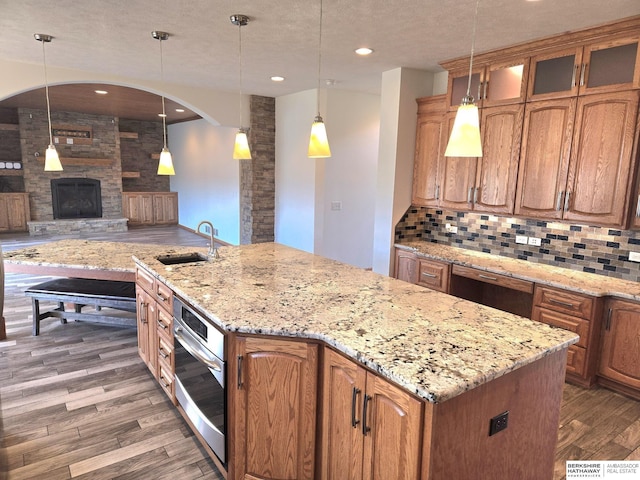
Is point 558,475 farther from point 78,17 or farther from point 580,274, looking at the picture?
point 78,17

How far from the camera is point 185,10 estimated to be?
2.74 meters

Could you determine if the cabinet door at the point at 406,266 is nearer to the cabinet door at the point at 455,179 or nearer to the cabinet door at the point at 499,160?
the cabinet door at the point at 455,179

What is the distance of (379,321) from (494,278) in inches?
77.1

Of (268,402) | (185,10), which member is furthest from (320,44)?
(268,402)

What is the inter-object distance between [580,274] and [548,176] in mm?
821

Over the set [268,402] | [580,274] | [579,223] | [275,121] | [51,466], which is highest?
[275,121]

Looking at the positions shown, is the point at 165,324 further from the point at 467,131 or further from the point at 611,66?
the point at 611,66

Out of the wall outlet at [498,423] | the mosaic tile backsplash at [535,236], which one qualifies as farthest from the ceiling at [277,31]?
the wall outlet at [498,423]

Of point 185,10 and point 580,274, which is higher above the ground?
point 185,10

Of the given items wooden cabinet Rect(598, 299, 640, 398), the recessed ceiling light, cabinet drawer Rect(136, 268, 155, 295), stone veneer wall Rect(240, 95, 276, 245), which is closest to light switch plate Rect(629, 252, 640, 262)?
wooden cabinet Rect(598, 299, 640, 398)

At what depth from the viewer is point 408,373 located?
135cm

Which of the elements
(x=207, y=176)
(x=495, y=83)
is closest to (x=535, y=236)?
(x=495, y=83)

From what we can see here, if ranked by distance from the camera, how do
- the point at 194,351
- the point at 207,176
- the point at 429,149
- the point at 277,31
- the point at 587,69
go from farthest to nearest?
the point at 207,176 < the point at 429,149 < the point at 277,31 < the point at 587,69 < the point at 194,351

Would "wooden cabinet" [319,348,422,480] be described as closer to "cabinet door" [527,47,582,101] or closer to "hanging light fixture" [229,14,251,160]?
"hanging light fixture" [229,14,251,160]
